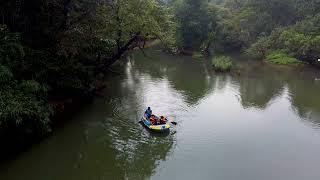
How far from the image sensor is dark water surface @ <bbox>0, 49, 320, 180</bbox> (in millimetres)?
16703

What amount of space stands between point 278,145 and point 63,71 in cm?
1214

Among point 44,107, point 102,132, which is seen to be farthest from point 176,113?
point 44,107

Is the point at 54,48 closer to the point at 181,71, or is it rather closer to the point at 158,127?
the point at 158,127

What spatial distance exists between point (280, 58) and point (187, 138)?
30.0 metres

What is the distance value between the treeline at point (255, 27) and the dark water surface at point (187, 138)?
45.9 feet

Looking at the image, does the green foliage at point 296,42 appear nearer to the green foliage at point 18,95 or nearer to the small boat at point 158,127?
the small boat at point 158,127

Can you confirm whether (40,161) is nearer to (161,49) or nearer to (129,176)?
(129,176)

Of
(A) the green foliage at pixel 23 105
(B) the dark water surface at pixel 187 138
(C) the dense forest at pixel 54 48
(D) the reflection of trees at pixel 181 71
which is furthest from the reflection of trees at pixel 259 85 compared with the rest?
(A) the green foliage at pixel 23 105

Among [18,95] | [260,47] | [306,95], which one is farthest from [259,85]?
[18,95]

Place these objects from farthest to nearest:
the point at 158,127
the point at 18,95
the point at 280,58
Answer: the point at 280,58, the point at 158,127, the point at 18,95

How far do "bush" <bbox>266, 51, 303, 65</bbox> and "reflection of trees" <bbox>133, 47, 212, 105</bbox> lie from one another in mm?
9263

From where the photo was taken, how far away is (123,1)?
25.3m

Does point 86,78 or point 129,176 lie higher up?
point 86,78

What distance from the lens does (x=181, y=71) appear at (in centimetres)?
3950
